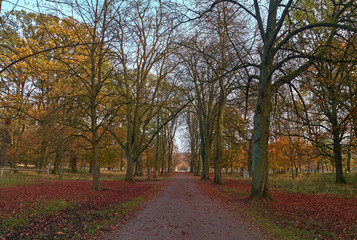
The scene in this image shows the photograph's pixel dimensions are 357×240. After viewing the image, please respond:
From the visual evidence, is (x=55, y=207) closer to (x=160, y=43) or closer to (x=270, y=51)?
(x=270, y=51)

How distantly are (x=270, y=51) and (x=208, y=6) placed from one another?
3.39 meters

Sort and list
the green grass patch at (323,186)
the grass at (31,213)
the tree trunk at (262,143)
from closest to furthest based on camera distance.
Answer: the grass at (31,213) < the tree trunk at (262,143) < the green grass patch at (323,186)

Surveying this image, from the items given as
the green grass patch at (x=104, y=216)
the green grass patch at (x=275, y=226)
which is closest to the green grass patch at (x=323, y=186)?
the green grass patch at (x=275, y=226)

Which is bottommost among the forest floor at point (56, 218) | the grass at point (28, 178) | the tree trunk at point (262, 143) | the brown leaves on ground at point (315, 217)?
the grass at point (28, 178)

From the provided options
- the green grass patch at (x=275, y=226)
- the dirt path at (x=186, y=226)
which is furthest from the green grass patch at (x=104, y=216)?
the green grass patch at (x=275, y=226)

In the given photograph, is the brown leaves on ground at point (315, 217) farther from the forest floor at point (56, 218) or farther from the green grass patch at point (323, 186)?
the green grass patch at point (323, 186)

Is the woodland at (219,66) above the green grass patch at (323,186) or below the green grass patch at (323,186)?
above

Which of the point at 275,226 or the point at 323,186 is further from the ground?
the point at 275,226

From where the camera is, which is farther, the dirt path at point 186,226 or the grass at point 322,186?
the grass at point 322,186

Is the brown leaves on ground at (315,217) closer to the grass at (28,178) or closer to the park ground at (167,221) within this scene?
the park ground at (167,221)

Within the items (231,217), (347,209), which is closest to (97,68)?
(231,217)

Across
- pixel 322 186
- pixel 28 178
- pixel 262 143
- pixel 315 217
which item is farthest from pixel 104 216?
pixel 322 186

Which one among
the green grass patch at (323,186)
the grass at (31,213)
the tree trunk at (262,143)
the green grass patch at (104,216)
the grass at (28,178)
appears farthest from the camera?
the grass at (28,178)

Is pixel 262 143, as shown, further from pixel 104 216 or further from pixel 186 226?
pixel 104 216
